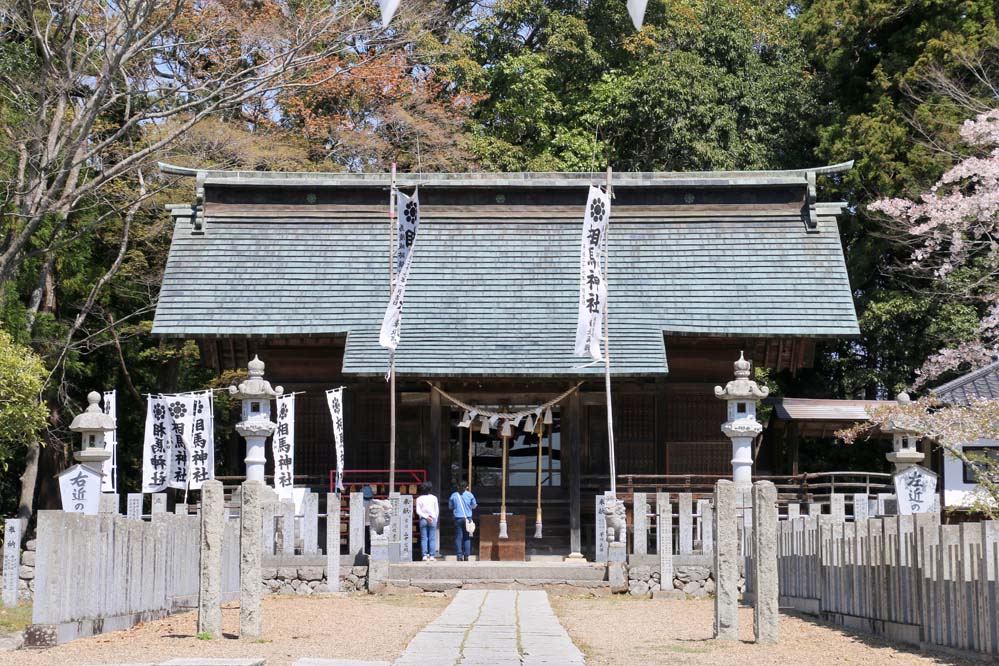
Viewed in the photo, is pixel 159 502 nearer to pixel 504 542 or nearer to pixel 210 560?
pixel 504 542

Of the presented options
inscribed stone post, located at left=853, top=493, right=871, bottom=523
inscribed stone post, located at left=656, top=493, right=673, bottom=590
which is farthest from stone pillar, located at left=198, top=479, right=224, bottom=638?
inscribed stone post, located at left=853, top=493, right=871, bottom=523

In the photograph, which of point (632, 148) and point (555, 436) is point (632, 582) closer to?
point (555, 436)

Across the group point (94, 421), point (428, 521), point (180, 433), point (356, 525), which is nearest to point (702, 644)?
point (356, 525)

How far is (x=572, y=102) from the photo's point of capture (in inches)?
1325

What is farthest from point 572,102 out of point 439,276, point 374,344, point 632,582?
point 632,582

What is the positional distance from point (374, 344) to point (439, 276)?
234 centimetres

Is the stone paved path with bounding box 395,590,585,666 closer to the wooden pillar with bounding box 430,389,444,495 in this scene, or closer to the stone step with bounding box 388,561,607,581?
the stone step with bounding box 388,561,607,581

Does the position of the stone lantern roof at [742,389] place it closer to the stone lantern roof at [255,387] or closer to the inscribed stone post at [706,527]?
the inscribed stone post at [706,527]

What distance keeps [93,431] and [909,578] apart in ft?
39.7

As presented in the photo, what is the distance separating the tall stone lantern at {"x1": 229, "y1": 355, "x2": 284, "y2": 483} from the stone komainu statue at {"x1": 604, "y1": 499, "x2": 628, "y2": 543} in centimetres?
538

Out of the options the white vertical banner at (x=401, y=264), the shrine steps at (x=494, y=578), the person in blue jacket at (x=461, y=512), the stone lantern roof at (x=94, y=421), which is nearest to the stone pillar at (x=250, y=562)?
the shrine steps at (x=494, y=578)

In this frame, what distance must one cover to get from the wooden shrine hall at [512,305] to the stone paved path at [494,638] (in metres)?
7.54

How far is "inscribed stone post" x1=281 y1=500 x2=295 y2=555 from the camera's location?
728 inches

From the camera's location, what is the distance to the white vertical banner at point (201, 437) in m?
21.4
